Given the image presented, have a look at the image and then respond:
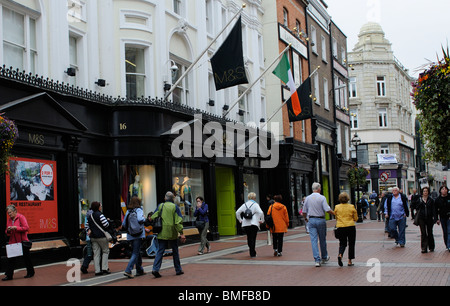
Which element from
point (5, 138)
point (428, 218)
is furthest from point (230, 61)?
point (5, 138)

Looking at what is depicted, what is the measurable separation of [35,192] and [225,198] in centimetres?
1174

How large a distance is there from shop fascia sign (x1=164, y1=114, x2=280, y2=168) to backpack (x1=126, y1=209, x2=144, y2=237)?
22.3 ft

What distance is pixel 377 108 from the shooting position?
6231 cm

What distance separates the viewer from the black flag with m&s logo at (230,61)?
19.1 meters

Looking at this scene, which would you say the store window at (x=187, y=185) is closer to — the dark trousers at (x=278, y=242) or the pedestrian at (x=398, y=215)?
the dark trousers at (x=278, y=242)

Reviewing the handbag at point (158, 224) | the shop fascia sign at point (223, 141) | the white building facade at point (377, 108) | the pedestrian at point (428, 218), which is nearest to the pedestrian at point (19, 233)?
the handbag at point (158, 224)

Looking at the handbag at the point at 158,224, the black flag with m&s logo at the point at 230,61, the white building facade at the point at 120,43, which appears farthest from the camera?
the black flag with m&s logo at the point at 230,61

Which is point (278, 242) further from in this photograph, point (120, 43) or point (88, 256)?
point (120, 43)

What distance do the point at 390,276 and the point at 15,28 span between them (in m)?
11.9

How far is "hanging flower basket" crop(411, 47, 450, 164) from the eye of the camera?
27.9ft

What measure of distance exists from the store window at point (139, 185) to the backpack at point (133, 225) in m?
5.93

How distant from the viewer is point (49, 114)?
15.3 m

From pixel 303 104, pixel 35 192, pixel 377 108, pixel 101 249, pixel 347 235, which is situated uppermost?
pixel 377 108
